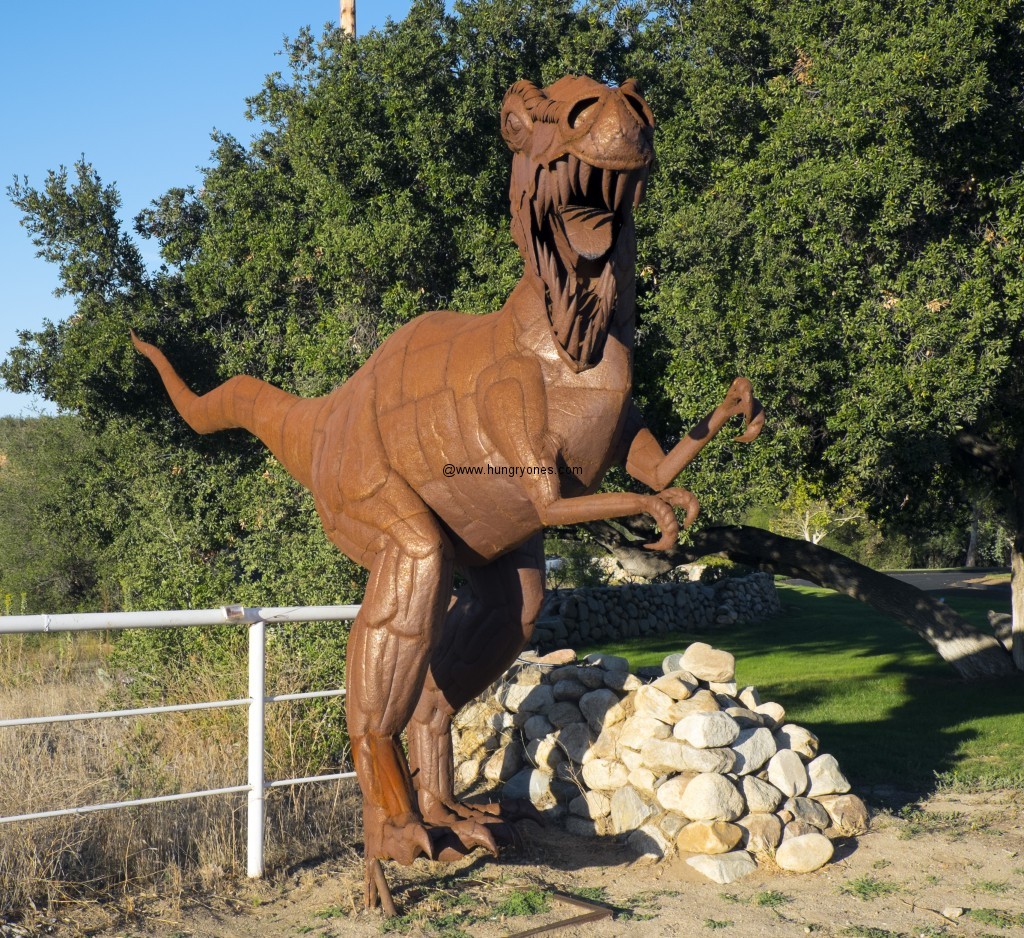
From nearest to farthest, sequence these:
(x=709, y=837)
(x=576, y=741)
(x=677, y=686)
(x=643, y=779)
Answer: (x=709, y=837) < (x=643, y=779) < (x=677, y=686) < (x=576, y=741)

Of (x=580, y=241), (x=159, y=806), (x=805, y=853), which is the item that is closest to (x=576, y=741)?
(x=805, y=853)

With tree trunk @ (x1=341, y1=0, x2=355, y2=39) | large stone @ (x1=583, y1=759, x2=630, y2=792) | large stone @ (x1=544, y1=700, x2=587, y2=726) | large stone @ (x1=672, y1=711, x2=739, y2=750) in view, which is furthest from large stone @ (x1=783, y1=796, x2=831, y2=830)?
tree trunk @ (x1=341, y1=0, x2=355, y2=39)

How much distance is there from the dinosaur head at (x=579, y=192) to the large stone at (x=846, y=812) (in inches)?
110

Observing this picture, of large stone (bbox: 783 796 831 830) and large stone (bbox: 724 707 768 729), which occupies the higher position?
large stone (bbox: 724 707 768 729)

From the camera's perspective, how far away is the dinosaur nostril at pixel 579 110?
3541 millimetres

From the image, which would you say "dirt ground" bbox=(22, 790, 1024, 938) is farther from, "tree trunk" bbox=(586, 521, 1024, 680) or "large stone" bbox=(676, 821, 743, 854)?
"tree trunk" bbox=(586, 521, 1024, 680)

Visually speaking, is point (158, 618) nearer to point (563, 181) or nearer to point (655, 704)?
point (563, 181)

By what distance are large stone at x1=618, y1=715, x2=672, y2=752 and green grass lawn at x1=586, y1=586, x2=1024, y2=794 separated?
2.26 m

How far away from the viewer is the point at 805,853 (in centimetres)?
475

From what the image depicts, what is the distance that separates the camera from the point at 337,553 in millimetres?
7055

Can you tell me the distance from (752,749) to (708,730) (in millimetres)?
292

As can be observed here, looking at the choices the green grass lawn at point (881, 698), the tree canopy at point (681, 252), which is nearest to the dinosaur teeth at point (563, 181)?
the tree canopy at point (681, 252)

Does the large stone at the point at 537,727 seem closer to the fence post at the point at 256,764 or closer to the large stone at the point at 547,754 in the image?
the large stone at the point at 547,754

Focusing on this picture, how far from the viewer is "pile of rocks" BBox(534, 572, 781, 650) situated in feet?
53.2
